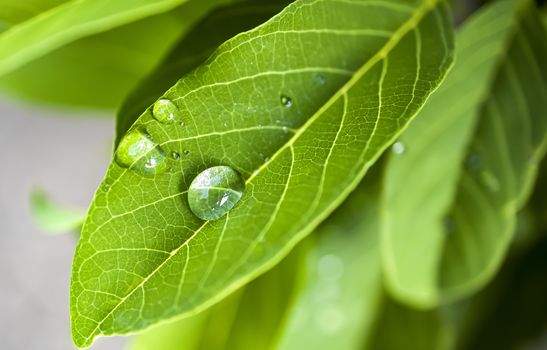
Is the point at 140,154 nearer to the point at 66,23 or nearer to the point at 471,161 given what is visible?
the point at 66,23

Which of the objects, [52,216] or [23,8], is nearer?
[23,8]

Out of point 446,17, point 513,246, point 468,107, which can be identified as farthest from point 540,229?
point 446,17

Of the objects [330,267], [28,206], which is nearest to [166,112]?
[330,267]

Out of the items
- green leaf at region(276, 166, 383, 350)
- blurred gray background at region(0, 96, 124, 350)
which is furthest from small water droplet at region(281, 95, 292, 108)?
blurred gray background at region(0, 96, 124, 350)

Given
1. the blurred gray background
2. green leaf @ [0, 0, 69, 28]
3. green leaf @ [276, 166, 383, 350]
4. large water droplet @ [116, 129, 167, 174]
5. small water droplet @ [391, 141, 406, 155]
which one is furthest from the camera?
the blurred gray background

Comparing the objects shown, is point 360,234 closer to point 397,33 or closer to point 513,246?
point 513,246

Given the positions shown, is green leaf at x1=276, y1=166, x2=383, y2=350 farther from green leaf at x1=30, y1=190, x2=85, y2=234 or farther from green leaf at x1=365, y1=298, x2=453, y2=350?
green leaf at x1=30, y1=190, x2=85, y2=234
